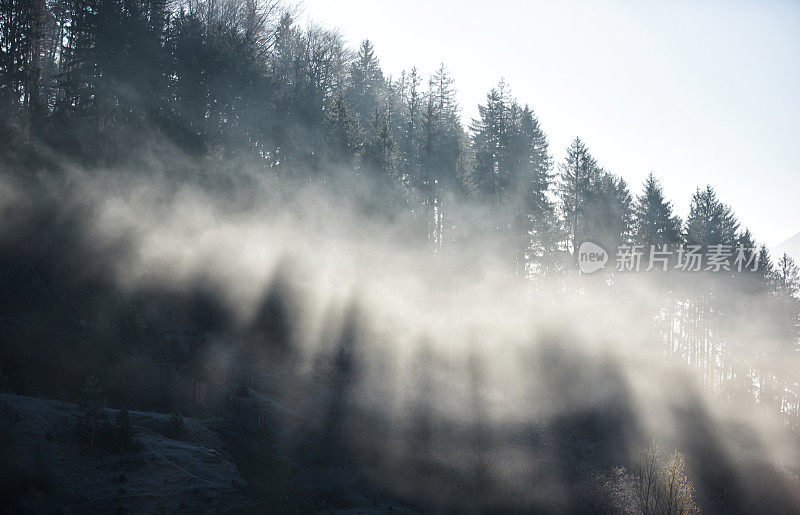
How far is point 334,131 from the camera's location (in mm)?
32875

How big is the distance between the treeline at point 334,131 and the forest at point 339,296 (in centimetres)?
18

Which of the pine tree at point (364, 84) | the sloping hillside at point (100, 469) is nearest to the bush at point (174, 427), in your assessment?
the sloping hillside at point (100, 469)

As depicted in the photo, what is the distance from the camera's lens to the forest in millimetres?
16438

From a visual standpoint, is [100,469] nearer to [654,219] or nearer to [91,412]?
[91,412]

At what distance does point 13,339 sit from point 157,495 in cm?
631

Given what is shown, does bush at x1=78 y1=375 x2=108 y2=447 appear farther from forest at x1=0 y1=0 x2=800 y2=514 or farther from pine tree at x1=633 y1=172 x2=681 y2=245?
pine tree at x1=633 y1=172 x2=681 y2=245

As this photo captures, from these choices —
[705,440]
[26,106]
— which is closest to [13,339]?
[26,106]

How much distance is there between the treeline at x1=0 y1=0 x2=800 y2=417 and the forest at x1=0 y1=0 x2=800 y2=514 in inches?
7.1

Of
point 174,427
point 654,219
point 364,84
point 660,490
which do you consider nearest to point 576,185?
point 654,219

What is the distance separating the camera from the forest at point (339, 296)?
16438mm

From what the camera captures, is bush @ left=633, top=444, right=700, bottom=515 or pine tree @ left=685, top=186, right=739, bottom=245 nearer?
bush @ left=633, top=444, right=700, bottom=515

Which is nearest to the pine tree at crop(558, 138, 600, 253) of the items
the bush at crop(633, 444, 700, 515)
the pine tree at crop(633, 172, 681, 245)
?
the pine tree at crop(633, 172, 681, 245)

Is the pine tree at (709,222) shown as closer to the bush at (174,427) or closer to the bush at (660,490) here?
the bush at (660,490)

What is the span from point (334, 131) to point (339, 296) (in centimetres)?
1088
